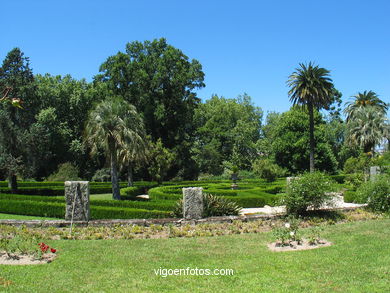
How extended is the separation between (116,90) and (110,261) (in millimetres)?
32094

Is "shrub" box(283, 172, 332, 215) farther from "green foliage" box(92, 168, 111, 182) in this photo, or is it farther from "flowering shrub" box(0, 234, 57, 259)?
"green foliage" box(92, 168, 111, 182)

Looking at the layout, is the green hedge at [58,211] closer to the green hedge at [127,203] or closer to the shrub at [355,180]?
the green hedge at [127,203]

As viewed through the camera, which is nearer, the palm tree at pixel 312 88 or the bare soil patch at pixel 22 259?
the bare soil patch at pixel 22 259

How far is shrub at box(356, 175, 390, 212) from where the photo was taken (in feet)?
46.9

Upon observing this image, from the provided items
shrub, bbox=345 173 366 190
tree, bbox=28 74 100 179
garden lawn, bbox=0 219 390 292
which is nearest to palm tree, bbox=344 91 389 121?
shrub, bbox=345 173 366 190

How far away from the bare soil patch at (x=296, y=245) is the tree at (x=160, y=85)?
1167 inches

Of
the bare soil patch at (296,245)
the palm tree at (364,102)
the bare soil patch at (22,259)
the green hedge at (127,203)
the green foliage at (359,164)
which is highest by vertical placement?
the palm tree at (364,102)

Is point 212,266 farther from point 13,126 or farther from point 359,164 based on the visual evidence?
point 359,164

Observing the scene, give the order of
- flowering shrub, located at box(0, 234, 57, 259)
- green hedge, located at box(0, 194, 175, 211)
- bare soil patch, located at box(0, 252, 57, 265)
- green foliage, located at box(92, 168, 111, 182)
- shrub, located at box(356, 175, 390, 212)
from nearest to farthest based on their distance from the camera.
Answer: bare soil patch, located at box(0, 252, 57, 265)
flowering shrub, located at box(0, 234, 57, 259)
shrub, located at box(356, 175, 390, 212)
green hedge, located at box(0, 194, 175, 211)
green foliage, located at box(92, 168, 111, 182)

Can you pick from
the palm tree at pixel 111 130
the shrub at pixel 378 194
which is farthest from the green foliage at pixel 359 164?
the palm tree at pixel 111 130

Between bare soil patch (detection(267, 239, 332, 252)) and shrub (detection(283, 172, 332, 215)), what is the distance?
340 cm

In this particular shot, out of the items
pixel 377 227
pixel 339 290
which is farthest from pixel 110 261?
pixel 377 227

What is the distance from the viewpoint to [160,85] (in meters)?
39.5

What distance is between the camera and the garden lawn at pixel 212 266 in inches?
246
